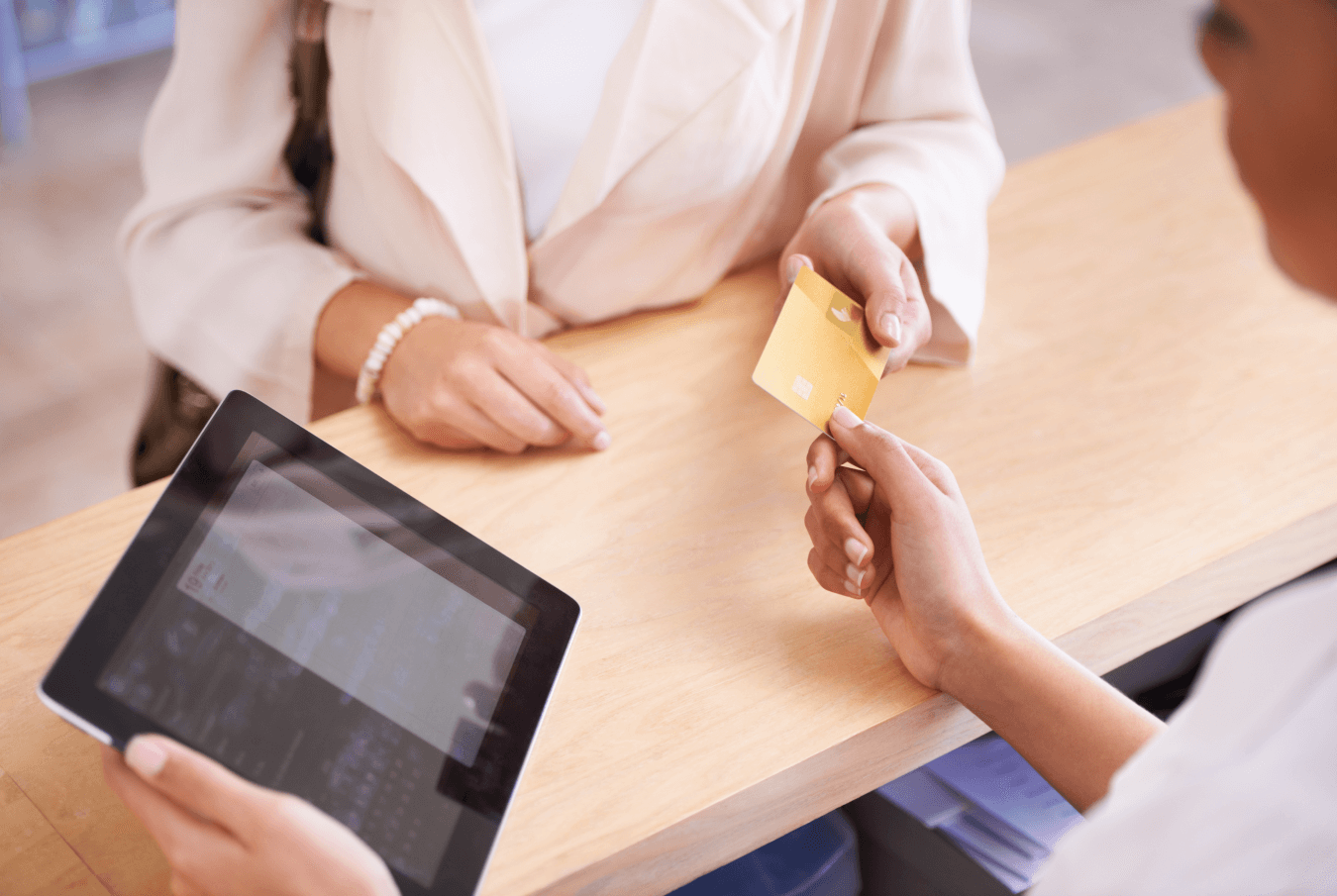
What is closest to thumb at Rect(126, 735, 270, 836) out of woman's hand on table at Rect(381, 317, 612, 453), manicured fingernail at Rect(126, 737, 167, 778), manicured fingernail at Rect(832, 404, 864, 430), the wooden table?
manicured fingernail at Rect(126, 737, 167, 778)

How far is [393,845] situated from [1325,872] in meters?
0.45

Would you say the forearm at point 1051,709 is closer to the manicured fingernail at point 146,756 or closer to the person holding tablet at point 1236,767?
the person holding tablet at point 1236,767

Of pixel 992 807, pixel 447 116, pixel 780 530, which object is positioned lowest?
pixel 992 807

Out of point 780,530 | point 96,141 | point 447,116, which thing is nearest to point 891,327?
point 780,530

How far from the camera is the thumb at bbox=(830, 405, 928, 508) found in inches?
28.6

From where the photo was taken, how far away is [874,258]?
87 centimetres

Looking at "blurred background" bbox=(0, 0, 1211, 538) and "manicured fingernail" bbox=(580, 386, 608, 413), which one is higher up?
"manicured fingernail" bbox=(580, 386, 608, 413)

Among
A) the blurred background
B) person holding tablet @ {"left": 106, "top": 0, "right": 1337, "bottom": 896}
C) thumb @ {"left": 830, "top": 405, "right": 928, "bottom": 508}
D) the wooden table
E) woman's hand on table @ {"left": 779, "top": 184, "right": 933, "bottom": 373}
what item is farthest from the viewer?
the blurred background

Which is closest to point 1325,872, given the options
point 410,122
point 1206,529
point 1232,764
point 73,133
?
point 1232,764

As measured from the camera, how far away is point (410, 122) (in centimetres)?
82

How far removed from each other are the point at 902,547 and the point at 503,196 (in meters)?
0.45

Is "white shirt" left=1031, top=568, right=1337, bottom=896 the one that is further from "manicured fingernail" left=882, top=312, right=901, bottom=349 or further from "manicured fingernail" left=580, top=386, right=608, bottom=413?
"manicured fingernail" left=580, top=386, right=608, bottom=413

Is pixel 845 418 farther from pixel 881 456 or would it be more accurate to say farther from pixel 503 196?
pixel 503 196

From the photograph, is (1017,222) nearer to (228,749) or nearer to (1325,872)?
(1325,872)
